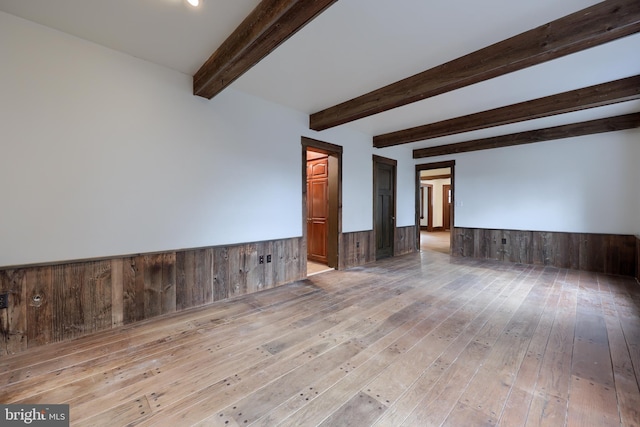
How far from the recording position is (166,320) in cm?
266

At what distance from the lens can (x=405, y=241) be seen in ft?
21.5

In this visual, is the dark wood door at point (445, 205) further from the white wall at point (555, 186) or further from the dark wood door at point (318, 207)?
the dark wood door at point (318, 207)

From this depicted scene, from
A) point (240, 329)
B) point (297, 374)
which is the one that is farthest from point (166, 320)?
point (297, 374)

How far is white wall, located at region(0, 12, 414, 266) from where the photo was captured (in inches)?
81.7

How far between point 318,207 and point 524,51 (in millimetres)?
3791

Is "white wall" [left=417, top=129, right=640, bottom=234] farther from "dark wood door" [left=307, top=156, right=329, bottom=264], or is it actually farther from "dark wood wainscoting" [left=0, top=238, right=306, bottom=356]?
"dark wood wainscoting" [left=0, top=238, right=306, bottom=356]

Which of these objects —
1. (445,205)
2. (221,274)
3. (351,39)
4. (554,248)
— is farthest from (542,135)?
(445,205)

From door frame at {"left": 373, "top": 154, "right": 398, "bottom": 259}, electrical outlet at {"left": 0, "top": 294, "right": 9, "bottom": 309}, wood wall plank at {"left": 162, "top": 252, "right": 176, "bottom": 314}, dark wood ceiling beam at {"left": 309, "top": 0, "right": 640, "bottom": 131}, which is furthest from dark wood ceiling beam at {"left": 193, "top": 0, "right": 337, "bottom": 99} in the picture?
door frame at {"left": 373, "top": 154, "right": 398, "bottom": 259}

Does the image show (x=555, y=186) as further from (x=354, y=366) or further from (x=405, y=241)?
(x=354, y=366)

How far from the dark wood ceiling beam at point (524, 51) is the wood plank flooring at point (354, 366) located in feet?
8.00

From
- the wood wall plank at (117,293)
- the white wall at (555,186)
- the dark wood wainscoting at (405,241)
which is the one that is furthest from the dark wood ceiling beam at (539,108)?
the wood wall plank at (117,293)

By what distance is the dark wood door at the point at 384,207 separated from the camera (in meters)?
5.73

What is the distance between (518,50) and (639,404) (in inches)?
105

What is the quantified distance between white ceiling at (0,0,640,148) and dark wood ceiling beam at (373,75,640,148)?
5.6 inches
